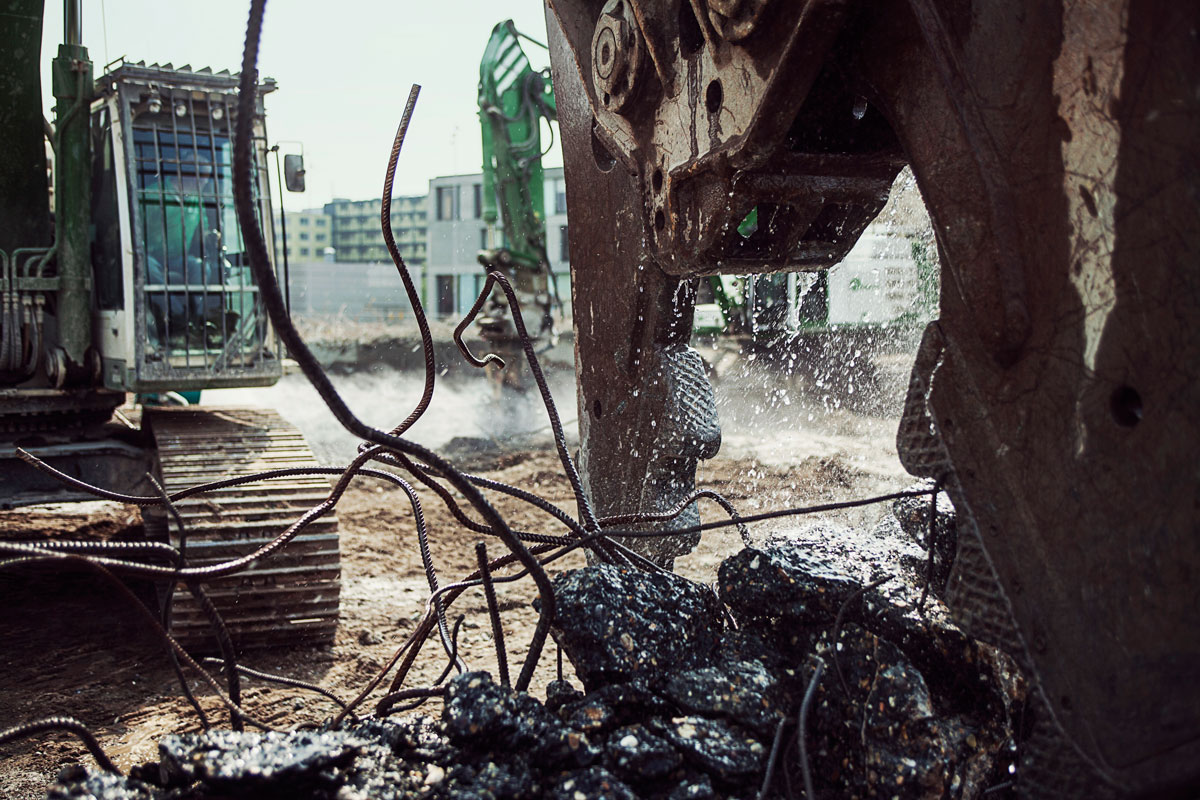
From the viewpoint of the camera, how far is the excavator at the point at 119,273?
485 cm

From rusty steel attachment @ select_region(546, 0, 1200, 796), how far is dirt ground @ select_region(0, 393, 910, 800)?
241 cm

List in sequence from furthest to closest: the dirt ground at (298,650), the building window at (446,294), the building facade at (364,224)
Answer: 1. the building facade at (364,224)
2. the building window at (446,294)
3. the dirt ground at (298,650)

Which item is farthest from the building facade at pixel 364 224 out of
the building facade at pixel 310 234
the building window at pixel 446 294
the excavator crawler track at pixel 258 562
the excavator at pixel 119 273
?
the excavator crawler track at pixel 258 562

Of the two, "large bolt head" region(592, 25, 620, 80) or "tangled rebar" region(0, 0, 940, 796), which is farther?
"large bolt head" region(592, 25, 620, 80)

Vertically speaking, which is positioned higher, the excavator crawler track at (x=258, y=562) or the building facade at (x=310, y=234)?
the building facade at (x=310, y=234)

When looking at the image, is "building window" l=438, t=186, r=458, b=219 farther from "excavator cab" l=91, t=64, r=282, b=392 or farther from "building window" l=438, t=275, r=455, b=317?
"excavator cab" l=91, t=64, r=282, b=392

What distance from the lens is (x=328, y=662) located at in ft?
14.2

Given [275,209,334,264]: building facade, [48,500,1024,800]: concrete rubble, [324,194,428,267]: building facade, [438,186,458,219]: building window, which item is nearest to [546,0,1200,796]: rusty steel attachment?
[48,500,1024,800]: concrete rubble

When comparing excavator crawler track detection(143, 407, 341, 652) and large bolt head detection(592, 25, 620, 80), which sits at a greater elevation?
large bolt head detection(592, 25, 620, 80)

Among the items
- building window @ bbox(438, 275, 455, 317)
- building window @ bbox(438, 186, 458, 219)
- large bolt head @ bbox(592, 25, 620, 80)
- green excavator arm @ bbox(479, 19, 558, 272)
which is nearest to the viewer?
large bolt head @ bbox(592, 25, 620, 80)

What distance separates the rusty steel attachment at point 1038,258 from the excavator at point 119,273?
11.2 ft

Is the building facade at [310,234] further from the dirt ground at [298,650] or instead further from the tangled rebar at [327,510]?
the tangled rebar at [327,510]

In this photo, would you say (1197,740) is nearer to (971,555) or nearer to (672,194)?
(971,555)

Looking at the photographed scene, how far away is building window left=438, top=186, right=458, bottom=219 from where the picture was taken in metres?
35.3
